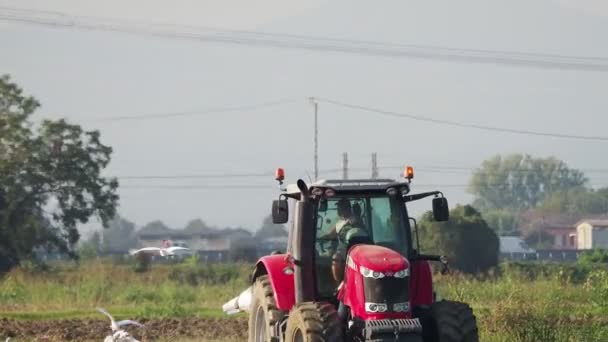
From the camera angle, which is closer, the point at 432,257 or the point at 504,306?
the point at 432,257

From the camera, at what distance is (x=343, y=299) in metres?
14.5

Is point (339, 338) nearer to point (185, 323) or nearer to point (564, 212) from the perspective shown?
point (185, 323)

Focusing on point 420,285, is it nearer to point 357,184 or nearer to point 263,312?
point 357,184

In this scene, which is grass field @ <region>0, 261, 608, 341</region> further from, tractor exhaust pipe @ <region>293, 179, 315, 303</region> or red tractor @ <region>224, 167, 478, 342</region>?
tractor exhaust pipe @ <region>293, 179, 315, 303</region>

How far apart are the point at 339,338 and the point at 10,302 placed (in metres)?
23.5

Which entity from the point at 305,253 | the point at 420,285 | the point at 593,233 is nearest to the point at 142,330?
the point at 305,253

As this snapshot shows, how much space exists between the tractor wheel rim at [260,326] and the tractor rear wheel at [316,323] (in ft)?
8.19

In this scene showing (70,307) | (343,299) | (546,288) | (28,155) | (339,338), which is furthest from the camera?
(28,155)

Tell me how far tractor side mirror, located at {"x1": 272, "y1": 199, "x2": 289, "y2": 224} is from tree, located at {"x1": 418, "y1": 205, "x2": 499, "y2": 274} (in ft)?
102

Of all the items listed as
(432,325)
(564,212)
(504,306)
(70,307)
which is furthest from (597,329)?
(564,212)

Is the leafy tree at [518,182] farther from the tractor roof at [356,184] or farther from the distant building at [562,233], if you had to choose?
the tractor roof at [356,184]

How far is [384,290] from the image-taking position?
13891 millimetres

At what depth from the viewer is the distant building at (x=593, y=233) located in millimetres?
85750

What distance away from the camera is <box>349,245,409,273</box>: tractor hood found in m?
13.9
